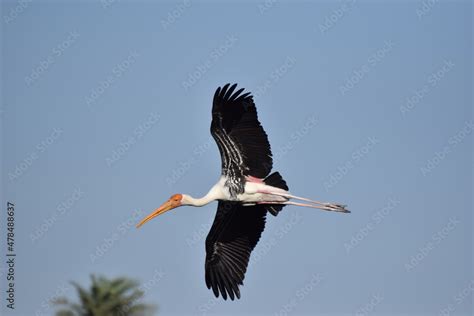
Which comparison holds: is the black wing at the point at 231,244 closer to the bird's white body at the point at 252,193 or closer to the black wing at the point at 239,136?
the bird's white body at the point at 252,193

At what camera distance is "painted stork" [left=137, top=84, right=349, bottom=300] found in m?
22.3

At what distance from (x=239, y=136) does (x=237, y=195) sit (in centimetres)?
148

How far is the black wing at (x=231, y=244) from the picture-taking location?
23.7 m

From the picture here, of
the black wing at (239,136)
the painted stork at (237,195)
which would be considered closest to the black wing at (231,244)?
the painted stork at (237,195)

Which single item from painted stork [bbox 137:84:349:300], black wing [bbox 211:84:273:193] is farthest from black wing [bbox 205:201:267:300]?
black wing [bbox 211:84:273:193]

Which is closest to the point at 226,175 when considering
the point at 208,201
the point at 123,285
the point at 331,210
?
the point at 208,201

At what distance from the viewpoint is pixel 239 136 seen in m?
22.5

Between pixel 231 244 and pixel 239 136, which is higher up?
pixel 239 136

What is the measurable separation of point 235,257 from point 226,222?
3.01 ft

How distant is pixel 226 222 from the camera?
78.4 feet

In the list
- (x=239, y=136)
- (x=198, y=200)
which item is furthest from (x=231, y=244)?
(x=239, y=136)

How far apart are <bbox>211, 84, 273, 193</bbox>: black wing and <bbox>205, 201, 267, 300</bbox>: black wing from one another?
1231mm

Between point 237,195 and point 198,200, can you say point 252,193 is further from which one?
point 198,200

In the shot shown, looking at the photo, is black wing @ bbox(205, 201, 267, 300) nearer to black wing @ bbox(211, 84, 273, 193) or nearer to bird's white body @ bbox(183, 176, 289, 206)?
bird's white body @ bbox(183, 176, 289, 206)
